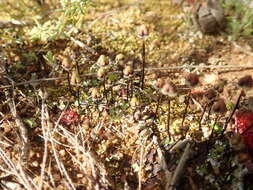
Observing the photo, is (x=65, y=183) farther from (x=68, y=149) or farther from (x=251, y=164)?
(x=251, y=164)

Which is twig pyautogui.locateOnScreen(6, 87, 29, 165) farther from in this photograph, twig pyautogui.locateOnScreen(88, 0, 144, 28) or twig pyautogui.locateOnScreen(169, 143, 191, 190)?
twig pyautogui.locateOnScreen(88, 0, 144, 28)

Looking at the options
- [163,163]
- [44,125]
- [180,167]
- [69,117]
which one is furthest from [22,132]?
[180,167]

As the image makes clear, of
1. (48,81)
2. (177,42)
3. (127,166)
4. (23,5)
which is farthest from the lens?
(23,5)

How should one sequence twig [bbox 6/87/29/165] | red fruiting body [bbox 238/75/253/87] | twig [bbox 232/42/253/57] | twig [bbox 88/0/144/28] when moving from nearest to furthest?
red fruiting body [bbox 238/75/253/87]
twig [bbox 6/87/29/165]
twig [bbox 232/42/253/57]
twig [bbox 88/0/144/28]

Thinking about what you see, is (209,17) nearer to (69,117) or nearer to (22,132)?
(69,117)

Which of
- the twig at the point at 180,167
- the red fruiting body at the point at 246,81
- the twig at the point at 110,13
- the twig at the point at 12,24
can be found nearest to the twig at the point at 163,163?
the twig at the point at 180,167

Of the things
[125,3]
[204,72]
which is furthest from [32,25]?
[204,72]

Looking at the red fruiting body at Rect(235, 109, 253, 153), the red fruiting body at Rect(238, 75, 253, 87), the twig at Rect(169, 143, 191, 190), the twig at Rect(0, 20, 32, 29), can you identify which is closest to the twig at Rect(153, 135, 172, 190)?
the twig at Rect(169, 143, 191, 190)
